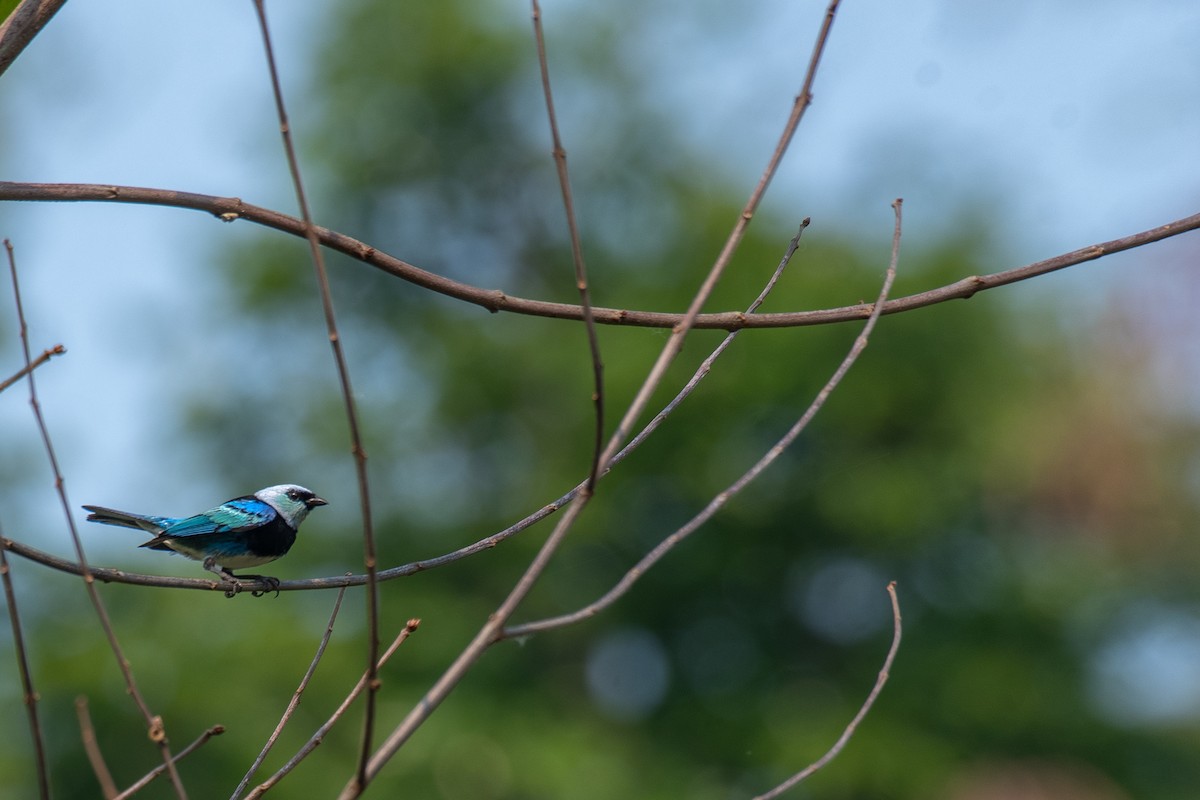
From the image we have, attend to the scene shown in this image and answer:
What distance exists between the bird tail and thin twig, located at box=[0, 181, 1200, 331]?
6.12 ft

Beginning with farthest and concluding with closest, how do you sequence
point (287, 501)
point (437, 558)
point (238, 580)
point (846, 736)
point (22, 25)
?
point (287, 501), point (238, 580), point (437, 558), point (22, 25), point (846, 736)

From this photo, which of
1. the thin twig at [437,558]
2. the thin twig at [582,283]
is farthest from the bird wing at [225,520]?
the thin twig at [582,283]

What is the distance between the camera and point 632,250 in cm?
2525

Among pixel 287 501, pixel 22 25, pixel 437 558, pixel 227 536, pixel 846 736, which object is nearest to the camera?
pixel 846 736

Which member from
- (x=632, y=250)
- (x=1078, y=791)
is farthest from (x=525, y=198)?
(x=1078, y=791)

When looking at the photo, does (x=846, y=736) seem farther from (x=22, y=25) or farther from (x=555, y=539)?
(x=22, y=25)

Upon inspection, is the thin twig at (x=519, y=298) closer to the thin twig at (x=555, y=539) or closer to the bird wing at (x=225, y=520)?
the thin twig at (x=555, y=539)

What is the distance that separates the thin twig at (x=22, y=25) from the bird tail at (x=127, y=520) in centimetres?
209

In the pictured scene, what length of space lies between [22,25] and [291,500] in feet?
11.7

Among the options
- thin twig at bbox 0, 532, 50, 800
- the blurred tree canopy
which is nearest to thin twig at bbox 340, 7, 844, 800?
thin twig at bbox 0, 532, 50, 800

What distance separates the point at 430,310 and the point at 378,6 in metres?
6.25

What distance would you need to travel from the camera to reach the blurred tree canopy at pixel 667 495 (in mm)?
19156

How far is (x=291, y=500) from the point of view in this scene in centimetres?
648

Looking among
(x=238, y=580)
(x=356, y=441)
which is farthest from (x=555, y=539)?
(x=238, y=580)
